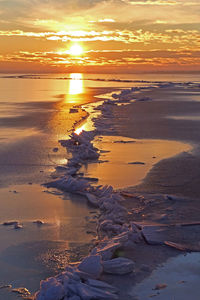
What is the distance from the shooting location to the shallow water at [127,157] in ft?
29.9

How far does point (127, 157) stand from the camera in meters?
11.1

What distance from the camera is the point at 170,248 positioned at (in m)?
5.39

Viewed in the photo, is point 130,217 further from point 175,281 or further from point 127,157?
point 127,157

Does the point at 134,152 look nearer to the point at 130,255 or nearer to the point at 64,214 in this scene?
the point at 64,214

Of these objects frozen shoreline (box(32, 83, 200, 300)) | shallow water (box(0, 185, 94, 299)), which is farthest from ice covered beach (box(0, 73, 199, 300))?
shallow water (box(0, 185, 94, 299))

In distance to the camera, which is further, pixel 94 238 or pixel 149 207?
pixel 149 207

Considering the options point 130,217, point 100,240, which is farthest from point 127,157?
point 100,240

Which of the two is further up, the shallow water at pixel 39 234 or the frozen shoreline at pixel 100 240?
the frozen shoreline at pixel 100 240

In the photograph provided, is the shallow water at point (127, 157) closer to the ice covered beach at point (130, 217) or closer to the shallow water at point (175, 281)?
the ice covered beach at point (130, 217)

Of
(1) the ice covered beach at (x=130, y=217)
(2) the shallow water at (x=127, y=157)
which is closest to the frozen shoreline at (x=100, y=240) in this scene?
(1) the ice covered beach at (x=130, y=217)

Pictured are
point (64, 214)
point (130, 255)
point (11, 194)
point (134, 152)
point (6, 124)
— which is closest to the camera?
point (130, 255)

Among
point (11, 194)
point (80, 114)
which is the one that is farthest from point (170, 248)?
point (80, 114)

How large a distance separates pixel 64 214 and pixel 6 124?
12.0 metres

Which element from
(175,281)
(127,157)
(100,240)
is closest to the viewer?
(175,281)
